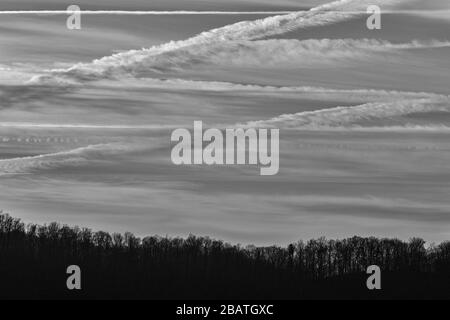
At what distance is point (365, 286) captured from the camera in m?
185

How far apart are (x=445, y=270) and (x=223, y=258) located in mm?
44146

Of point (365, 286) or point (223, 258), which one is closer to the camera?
point (365, 286)

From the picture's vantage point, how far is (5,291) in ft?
518

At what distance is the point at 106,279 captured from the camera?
174 meters
